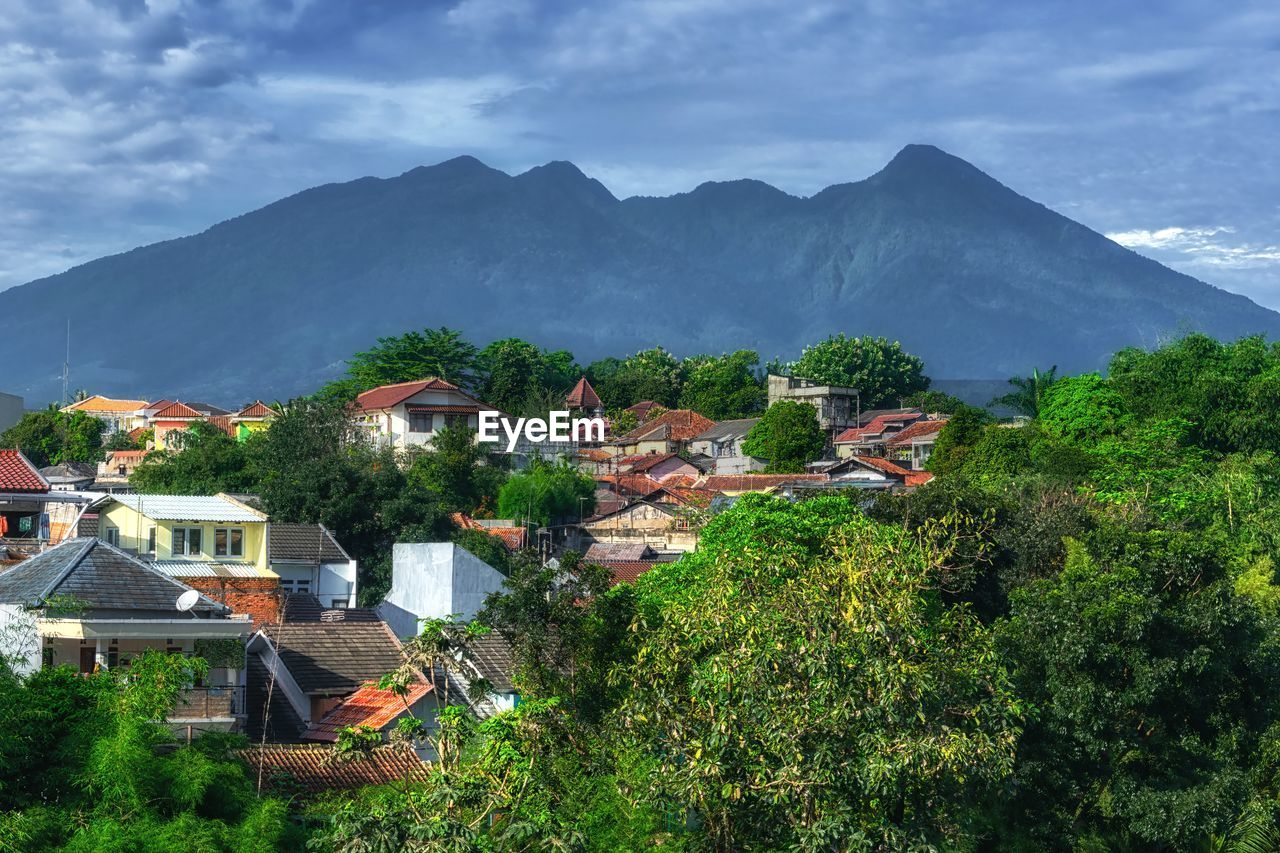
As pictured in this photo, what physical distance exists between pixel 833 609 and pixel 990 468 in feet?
126

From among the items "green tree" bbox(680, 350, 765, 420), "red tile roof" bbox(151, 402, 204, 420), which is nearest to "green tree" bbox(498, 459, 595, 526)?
"red tile roof" bbox(151, 402, 204, 420)

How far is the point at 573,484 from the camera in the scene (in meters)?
70.1

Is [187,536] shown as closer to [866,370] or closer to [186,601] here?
[186,601]

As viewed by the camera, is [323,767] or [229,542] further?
[229,542]

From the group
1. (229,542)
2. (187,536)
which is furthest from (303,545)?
(187,536)

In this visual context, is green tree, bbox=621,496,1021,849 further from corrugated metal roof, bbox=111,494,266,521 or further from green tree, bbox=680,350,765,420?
green tree, bbox=680,350,765,420

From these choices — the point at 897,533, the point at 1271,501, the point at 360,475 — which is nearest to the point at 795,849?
the point at 897,533

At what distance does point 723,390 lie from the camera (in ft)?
363

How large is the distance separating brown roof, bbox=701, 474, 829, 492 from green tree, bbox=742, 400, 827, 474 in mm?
6033

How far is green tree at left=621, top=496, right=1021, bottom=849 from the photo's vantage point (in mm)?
15242

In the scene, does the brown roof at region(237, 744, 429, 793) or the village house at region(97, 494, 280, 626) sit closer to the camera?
the brown roof at region(237, 744, 429, 793)

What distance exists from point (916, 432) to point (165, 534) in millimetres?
59697

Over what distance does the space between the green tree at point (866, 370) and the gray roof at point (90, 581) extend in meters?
86.6

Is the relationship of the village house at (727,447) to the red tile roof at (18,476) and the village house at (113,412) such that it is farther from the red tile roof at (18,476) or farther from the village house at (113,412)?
the red tile roof at (18,476)
